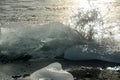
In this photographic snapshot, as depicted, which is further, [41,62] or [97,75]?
[41,62]

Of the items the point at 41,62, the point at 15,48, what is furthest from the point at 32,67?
the point at 15,48

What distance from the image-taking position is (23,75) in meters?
7.34

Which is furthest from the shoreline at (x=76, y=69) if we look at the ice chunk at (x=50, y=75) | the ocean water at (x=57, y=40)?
the ice chunk at (x=50, y=75)

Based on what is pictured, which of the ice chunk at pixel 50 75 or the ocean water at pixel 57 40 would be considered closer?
the ice chunk at pixel 50 75

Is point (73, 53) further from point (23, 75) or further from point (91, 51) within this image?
point (23, 75)

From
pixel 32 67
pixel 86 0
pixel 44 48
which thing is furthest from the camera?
pixel 86 0

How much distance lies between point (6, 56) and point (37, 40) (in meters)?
1.05

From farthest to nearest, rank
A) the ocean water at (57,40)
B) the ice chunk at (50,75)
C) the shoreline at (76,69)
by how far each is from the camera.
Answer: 1. the ocean water at (57,40)
2. the shoreline at (76,69)
3. the ice chunk at (50,75)

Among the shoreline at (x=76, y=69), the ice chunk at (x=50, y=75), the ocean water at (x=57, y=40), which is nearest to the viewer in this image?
the ice chunk at (x=50, y=75)

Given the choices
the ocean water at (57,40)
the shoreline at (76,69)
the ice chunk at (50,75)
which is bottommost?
the shoreline at (76,69)

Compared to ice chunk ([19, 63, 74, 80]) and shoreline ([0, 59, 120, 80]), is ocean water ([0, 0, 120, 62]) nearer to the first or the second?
shoreline ([0, 59, 120, 80])

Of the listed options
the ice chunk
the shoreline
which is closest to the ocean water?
the shoreline

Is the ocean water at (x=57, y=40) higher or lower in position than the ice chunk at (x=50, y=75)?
higher

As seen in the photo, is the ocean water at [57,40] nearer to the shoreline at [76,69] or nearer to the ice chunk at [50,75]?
the shoreline at [76,69]
